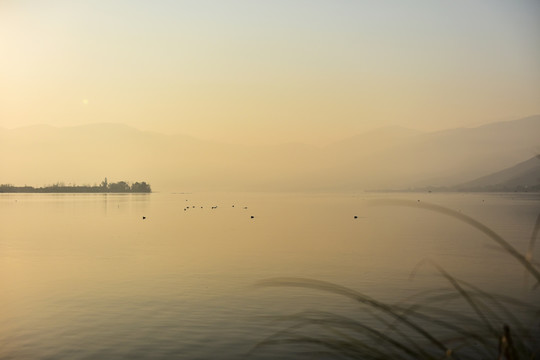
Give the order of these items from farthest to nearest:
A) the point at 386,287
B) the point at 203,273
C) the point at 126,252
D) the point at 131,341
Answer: the point at 126,252, the point at 203,273, the point at 386,287, the point at 131,341

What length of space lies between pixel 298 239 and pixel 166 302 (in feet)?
106

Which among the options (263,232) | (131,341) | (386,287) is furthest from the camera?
(263,232)

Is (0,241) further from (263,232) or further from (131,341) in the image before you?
(131,341)

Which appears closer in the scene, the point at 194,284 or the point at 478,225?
the point at 478,225

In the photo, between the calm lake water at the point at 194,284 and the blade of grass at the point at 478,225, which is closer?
the blade of grass at the point at 478,225

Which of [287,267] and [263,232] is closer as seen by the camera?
[287,267]

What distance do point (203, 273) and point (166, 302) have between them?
29.4ft

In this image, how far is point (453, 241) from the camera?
5469 centimetres

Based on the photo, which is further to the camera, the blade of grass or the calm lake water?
the calm lake water

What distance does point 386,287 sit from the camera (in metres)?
27.5

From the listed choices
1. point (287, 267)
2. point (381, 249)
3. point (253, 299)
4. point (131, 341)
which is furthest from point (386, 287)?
point (381, 249)

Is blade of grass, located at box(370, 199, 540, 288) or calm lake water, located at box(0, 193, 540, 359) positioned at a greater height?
blade of grass, located at box(370, 199, 540, 288)

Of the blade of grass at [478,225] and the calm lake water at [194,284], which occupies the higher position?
the blade of grass at [478,225]

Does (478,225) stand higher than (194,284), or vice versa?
(478,225)
